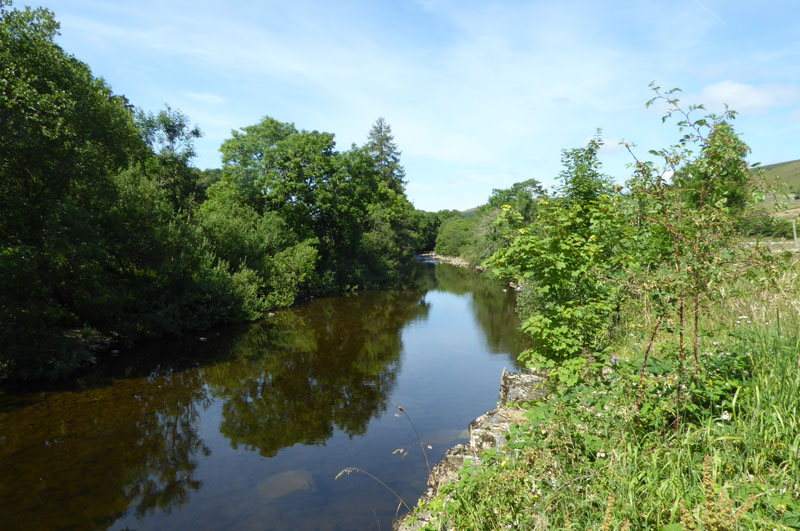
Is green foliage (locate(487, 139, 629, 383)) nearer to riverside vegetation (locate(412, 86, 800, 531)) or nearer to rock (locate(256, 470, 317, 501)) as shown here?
riverside vegetation (locate(412, 86, 800, 531))

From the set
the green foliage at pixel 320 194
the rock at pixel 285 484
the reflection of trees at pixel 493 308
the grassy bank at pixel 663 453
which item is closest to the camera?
the grassy bank at pixel 663 453

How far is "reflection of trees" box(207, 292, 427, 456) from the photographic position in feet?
31.2

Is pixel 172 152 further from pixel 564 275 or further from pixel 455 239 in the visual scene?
pixel 455 239

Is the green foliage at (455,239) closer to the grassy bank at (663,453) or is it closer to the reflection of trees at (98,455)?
the reflection of trees at (98,455)

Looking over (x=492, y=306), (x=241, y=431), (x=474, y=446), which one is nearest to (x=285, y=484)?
(x=241, y=431)

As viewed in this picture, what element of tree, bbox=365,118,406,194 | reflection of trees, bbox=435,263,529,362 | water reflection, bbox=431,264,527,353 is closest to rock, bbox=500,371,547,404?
reflection of trees, bbox=435,263,529,362

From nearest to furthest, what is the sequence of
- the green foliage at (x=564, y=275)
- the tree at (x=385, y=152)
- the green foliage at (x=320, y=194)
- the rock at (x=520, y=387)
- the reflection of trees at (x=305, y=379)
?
the green foliage at (x=564, y=275) → the rock at (x=520, y=387) → the reflection of trees at (x=305, y=379) → the green foliage at (x=320, y=194) → the tree at (x=385, y=152)

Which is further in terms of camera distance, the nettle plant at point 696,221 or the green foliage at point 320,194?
the green foliage at point 320,194

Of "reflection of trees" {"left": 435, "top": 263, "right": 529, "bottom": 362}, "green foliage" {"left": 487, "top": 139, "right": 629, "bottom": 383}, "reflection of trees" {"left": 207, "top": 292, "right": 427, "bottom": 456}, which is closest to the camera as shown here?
"green foliage" {"left": 487, "top": 139, "right": 629, "bottom": 383}

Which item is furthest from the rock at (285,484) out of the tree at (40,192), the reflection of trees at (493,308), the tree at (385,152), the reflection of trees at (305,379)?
the tree at (385,152)

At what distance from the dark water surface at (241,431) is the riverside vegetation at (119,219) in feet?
6.09

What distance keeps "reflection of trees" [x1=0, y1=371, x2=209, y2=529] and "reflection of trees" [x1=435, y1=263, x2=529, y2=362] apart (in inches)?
434

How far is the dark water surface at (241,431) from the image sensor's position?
6.67 m

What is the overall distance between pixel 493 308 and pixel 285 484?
19.4 meters
